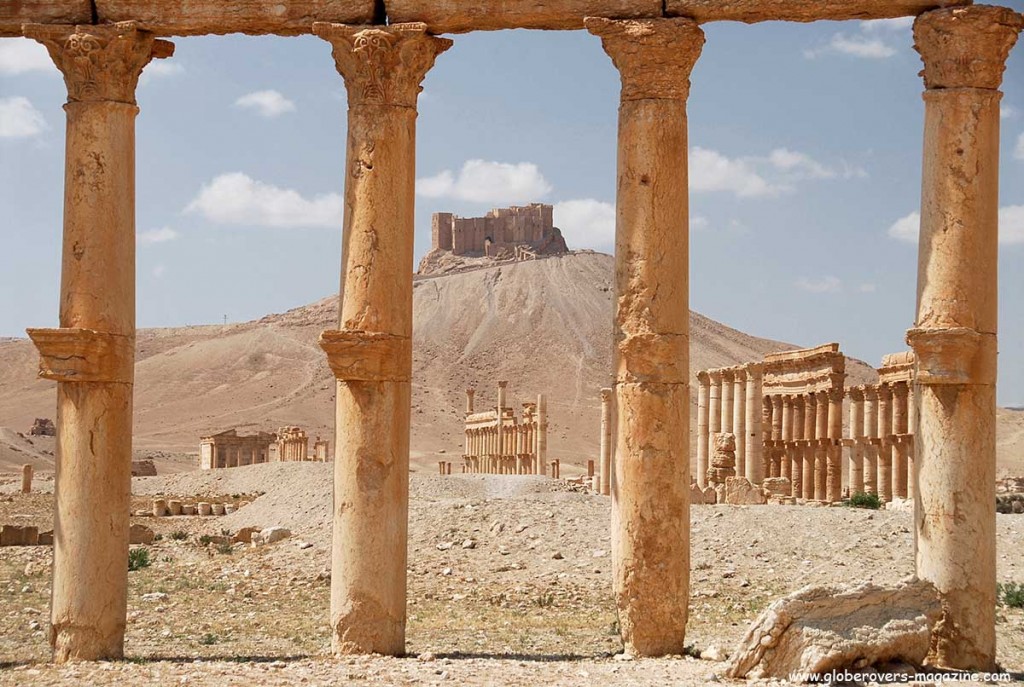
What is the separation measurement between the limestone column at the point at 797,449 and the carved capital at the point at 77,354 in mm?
37145

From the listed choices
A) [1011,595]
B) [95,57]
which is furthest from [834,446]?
[95,57]

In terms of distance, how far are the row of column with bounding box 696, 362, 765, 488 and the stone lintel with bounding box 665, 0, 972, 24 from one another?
29.9m

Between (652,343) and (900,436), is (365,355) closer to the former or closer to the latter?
(652,343)

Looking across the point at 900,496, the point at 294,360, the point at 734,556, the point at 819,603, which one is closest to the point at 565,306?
the point at 294,360

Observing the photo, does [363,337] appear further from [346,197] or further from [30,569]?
[30,569]

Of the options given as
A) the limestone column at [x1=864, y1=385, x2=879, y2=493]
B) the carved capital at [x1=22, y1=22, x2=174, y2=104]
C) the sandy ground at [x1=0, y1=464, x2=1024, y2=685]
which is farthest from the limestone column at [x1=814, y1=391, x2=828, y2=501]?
the carved capital at [x1=22, y1=22, x2=174, y2=104]

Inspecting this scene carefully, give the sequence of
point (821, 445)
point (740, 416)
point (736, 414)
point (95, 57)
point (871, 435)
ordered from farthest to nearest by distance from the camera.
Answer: point (821, 445) < point (871, 435) < point (736, 414) < point (740, 416) < point (95, 57)

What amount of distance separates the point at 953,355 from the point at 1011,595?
7985mm

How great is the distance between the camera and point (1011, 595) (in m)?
22.8

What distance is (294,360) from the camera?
161125mm

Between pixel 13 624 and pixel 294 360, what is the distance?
463 feet

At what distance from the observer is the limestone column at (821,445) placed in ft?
164

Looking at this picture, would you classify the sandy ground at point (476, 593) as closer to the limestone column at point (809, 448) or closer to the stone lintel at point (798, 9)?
the stone lintel at point (798, 9)

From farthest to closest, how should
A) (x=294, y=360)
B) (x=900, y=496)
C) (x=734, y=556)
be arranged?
(x=294, y=360) → (x=900, y=496) → (x=734, y=556)
